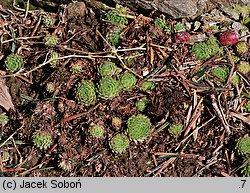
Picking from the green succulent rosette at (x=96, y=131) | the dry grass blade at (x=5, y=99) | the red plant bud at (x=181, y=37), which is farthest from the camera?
the dry grass blade at (x=5, y=99)

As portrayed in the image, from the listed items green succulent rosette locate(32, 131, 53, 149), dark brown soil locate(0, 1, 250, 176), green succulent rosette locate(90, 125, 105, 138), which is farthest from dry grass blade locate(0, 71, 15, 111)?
green succulent rosette locate(90, 125, 105, 138)

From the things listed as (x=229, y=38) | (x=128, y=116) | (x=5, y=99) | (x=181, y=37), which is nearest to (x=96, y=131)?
(x=128, y=116)

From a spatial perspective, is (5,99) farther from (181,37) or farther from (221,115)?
(221,115)

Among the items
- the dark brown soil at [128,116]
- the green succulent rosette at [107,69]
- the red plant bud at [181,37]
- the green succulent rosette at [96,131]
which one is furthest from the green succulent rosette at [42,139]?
the red plant bud at [181,37]

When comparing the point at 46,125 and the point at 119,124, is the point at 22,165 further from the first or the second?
the point at 119,124

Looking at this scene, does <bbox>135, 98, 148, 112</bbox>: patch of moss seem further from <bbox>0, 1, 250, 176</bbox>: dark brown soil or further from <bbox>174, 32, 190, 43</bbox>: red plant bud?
<bbox>174, 32, 190, 43</bbox>: red plant bud

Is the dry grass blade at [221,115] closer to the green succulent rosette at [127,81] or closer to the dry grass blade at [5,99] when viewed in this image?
the green succulent rosette at [127,81]
